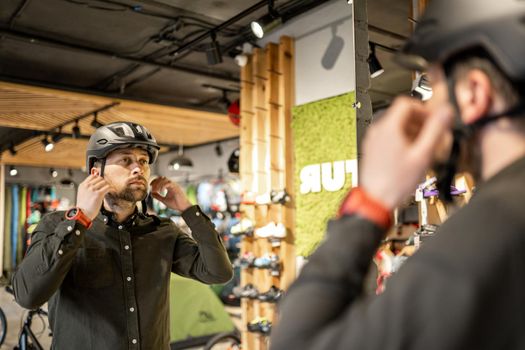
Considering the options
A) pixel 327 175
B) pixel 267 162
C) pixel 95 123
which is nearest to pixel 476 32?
pixel 327 175

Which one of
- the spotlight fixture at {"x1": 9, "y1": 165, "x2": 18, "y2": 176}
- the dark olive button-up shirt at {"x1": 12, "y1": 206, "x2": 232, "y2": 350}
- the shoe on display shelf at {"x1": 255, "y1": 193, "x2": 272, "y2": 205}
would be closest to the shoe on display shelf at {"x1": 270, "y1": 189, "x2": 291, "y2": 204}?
the shoe on display shelf at {"x1": 255, "y1": 193, "x2": 272, "y2": 205}

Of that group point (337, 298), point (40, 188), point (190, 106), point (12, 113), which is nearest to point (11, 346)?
point (12, 113)

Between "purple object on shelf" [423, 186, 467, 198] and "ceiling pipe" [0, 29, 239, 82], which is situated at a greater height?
"ceiling pipe" [0, 29, 239, 82]

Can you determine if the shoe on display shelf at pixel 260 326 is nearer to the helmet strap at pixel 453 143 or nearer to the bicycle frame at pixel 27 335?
the bicycle frame at pixel 27 335

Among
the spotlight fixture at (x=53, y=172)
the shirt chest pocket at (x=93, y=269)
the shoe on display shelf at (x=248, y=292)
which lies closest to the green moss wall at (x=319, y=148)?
the shoe on display shelf at (x=248, y=292)

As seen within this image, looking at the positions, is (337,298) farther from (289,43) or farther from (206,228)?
(289,43)

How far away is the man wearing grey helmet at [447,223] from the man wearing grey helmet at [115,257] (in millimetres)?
1582

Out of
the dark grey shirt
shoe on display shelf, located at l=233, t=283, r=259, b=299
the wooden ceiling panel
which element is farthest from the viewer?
the wooden ceiling panel

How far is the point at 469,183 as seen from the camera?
10.5 ft

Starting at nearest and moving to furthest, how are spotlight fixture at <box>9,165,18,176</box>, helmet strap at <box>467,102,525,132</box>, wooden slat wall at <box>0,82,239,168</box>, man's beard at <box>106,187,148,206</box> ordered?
helmet strap at <box>467,102,525,132</box>
man's beard at <box>106,187,148,206</box>
wooden slat wall at <box>0,82,239,168</box>
spotlight fixture at <box>9,165,18,176</box>

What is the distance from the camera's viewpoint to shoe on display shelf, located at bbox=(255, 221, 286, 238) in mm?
5414

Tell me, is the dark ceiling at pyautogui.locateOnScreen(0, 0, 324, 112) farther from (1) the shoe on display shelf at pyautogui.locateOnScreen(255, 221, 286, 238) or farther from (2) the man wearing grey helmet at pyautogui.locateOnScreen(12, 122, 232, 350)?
(2) the man wearing grey helmet at pyautogui.locateOnScreen(12, 122, 232, 350)

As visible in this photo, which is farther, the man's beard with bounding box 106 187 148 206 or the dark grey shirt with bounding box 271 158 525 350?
the man's beard with bounding box 106 187 148 206

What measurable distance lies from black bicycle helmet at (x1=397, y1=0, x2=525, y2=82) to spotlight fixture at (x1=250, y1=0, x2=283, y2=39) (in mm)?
4122
